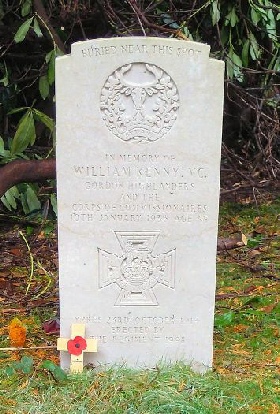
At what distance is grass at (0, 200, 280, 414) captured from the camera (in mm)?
Result: 2926

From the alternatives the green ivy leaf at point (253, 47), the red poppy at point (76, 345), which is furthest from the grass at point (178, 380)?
the green ivy leaf at point (253, 47)

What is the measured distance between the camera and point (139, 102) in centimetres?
298

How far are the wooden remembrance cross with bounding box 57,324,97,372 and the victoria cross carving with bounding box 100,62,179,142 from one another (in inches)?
36.4

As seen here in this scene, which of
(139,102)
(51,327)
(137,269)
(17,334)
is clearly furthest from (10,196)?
(139,102)

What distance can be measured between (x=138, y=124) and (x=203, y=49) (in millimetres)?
424

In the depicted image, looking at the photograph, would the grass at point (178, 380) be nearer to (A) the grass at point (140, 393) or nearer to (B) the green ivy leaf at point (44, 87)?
(A) the grass at point (140, 393)

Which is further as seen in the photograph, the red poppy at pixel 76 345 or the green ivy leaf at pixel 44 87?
the green ivy leaf at pixel 44 87

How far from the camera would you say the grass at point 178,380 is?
115 inches

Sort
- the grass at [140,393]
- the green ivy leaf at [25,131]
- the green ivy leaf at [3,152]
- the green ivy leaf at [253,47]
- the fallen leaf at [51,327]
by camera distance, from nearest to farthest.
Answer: the grass at [140,393] → the fallen leaf at [51,327] → the green ivy leaf at [25,131] → the green ivy leaf at [3,152] → the green ivy leaf at [253,47]

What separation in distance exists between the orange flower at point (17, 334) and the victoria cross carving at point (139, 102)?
1135 millimetres

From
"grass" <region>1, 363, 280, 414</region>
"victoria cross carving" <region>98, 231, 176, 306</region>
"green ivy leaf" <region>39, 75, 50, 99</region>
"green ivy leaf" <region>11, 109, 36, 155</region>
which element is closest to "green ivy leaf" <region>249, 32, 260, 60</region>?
"green ivy leaf" <region>39, 75, 50, 99</region>

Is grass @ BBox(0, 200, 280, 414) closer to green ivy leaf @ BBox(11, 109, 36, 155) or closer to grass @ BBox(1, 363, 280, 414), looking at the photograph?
grass @ BBox(1, 363, 280, 414)

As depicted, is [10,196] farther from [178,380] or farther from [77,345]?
[178,380]

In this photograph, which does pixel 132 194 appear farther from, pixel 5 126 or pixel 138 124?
pixel 5 126
